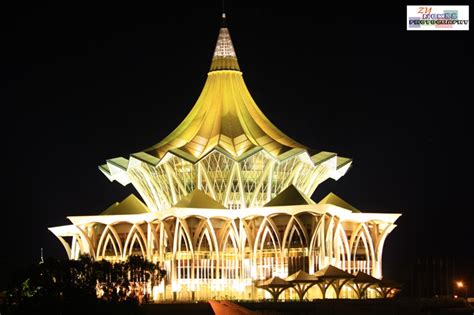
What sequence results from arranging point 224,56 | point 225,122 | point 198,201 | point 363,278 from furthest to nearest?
point 224,56 → point 225,122 → point 198,201 → point 363,278

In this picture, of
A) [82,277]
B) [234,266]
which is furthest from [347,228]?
[82,277]

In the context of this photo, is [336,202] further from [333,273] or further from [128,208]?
[128,208]

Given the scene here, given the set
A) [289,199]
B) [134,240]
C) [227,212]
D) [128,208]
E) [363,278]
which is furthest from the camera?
[128,208]

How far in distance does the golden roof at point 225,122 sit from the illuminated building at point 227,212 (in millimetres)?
95

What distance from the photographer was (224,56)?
98.0 m

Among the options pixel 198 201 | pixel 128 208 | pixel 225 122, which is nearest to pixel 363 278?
pixel 198 201

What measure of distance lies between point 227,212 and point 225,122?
8.25 metres

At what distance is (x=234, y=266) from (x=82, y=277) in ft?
60.5

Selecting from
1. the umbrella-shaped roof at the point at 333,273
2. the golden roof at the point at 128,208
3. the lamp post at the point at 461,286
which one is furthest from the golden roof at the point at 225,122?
the lamp post at the point at 461,286

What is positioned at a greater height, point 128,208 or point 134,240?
point 128,208

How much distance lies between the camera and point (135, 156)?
9325 cm

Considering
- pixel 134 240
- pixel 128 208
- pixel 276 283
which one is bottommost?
pixel 276 283

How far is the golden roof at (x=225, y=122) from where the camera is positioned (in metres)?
93.2

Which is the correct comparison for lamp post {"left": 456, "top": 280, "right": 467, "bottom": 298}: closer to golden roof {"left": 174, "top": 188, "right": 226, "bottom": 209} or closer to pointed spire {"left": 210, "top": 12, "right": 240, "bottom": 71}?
golden roof {"left": 174, "top": 188, "right": 226, "bottom": 209}
